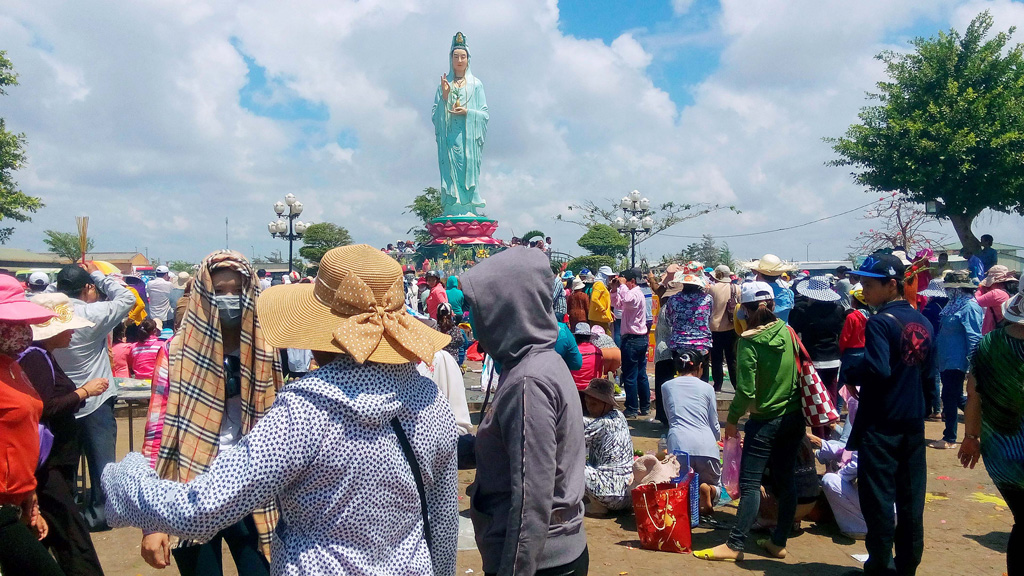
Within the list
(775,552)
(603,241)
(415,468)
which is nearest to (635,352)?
(775,552)

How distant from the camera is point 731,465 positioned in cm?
479

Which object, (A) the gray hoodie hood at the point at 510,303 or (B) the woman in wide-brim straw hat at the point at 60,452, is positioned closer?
(A) the gray hoodie hood at the point at 510,303

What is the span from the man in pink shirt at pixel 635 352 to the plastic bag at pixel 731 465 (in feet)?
9.73

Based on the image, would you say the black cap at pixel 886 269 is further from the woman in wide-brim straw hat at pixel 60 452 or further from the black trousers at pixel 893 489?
the woman in wide-brim straw hat at pixel 60 452

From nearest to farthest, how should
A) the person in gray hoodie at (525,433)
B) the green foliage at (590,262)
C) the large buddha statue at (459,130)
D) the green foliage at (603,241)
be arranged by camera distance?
the person in gray hoodie at (525,433)
the large buddha statue at (459,130)
the green foliage at (590,262)
the green foliage at (603,241)

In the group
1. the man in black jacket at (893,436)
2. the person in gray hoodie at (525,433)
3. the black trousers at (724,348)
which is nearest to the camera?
the person in gray hoodie at (525,433)

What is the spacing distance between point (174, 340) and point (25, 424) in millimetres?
630

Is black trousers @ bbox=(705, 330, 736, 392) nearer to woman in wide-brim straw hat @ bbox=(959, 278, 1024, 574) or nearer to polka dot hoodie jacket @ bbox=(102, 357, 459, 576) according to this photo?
woman in wide-brim straw hat @ bbox=(959, 278, 1024, 574)

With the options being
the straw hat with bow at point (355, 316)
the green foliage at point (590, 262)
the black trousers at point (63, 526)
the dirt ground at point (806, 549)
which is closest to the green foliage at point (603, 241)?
the green foliage at point (590, 262)

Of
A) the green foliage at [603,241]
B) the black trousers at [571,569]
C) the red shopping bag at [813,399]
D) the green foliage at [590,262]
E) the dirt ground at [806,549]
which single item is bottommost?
the dirt ground at [806,549]

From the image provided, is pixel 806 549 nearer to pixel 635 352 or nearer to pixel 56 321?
pixel 635 352

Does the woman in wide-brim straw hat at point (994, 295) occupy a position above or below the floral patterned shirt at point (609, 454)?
above

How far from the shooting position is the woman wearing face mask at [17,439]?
2.59 meters

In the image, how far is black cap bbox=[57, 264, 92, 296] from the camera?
188 inches
